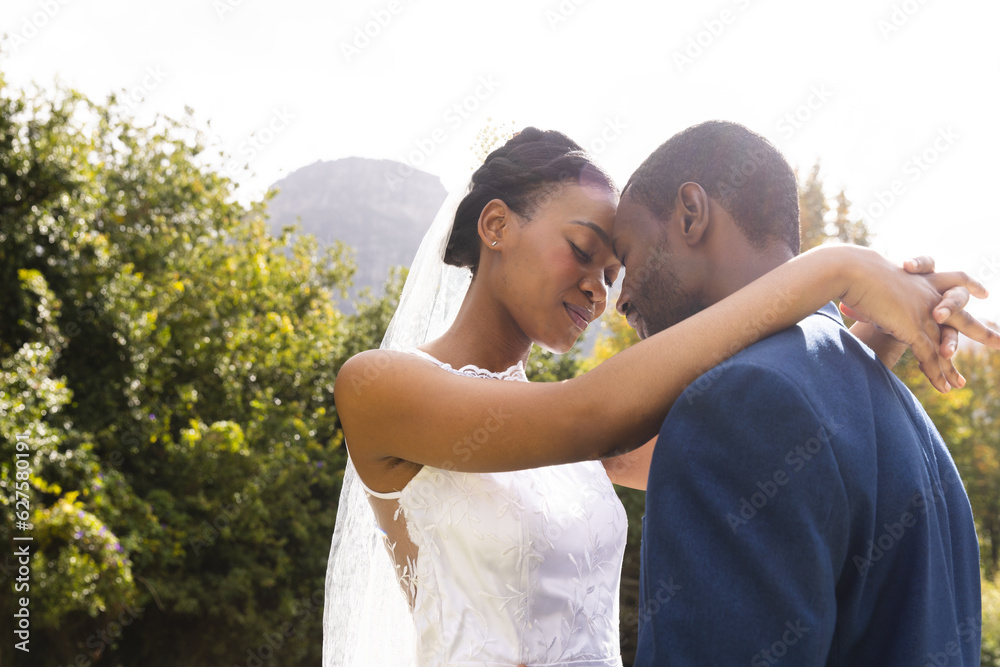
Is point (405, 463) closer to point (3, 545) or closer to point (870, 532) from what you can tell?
point (870, 532)

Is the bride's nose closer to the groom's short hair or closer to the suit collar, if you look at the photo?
the groom's short hair

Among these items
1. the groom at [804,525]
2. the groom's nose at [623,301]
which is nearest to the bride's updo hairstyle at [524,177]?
the groom's nose at [623,301]

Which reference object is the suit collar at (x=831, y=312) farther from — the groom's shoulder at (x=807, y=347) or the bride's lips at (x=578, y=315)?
the bride's lips at (x=578, y=315)

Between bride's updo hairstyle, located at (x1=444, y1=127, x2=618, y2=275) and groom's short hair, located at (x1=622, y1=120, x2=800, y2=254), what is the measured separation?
0.67 metres

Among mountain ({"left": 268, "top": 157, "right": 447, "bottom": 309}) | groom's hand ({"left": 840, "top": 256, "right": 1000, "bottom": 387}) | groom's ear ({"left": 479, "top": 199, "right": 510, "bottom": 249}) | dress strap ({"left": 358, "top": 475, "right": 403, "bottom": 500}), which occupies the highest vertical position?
mountain ({"left": 268, "top": 157, "right": 447, "bottom": 309})

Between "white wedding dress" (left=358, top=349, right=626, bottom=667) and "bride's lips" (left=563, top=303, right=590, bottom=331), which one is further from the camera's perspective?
"bride's lips" (left=563, top=303, right=590, bottom=331)

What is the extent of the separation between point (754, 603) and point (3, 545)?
9.62m

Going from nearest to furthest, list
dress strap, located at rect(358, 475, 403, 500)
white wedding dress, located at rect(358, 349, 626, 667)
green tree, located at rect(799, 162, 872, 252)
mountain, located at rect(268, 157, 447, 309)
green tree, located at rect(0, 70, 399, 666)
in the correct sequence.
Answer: white wedding dress, located at rect(358, 349, 626, 667) → dress strap, located at rect(358, 475, 403, 500) → green tree, located at rect(0, 70, 399, 666) → green tree, located at rect(799, 162, 872, 252) → mountain, located at rect(268, 157, 447, 309)

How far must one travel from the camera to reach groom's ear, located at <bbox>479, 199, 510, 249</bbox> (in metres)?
2.78

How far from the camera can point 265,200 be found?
58.5ft

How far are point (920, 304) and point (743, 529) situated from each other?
2.54 ft

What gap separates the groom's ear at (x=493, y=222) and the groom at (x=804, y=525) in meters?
1.28

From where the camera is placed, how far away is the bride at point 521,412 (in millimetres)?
1764

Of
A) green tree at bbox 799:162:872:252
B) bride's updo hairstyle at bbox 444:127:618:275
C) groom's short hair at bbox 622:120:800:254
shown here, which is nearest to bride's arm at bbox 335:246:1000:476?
groom's short hair at bbox 622:120:800:254
